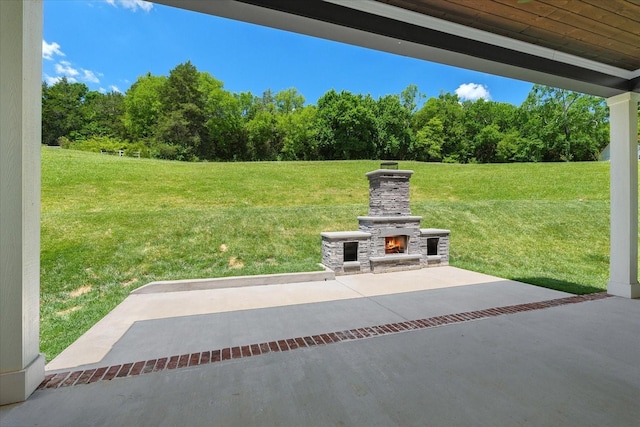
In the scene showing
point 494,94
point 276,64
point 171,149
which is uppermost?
point 276,64

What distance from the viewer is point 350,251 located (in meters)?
7.11

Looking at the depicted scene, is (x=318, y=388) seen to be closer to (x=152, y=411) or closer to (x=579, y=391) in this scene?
(x=152, y=411)

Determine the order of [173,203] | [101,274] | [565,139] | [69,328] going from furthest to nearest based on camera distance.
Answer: [565,139] → [173,203] → [101,274] → [69,328]

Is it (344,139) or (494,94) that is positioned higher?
(494,94)

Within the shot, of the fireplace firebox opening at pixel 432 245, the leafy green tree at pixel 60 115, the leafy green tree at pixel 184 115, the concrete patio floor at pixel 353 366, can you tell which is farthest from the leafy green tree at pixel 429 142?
the leafy green tree at pixel 60 115

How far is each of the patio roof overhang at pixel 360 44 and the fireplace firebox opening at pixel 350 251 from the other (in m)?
4.50

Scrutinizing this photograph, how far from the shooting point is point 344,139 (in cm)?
2964

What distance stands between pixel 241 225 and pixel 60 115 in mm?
33316

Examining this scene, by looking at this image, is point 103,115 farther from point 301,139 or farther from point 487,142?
point 487,142

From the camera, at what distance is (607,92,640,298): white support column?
4.39 meters

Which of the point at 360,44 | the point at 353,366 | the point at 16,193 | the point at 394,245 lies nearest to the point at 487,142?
the point at 394,245

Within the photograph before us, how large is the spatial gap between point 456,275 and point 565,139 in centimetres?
2960

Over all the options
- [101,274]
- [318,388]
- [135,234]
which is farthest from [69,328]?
[135,234]

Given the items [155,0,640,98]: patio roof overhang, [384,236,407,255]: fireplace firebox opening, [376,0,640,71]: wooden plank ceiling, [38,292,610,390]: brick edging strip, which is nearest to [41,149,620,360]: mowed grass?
[38,292,610,390]: brick edging strip
